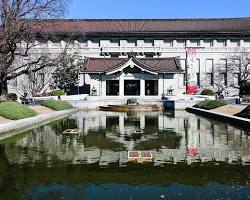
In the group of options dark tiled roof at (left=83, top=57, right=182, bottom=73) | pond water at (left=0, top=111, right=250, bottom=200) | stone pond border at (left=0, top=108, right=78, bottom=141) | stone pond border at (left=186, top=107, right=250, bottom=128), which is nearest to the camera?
pond water at (left=0, top=111, right=250, bottom=200)

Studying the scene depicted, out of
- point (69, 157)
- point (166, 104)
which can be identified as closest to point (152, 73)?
point (166, 104)

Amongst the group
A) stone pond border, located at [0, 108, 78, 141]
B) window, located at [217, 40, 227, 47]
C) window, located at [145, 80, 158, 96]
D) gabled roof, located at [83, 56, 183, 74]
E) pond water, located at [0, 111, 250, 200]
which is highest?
window, located at [217, 40, 227, 47]

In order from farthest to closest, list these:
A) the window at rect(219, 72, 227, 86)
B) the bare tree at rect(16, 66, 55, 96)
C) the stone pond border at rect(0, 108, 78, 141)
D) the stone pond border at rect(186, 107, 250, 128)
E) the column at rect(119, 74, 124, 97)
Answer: the window at rect(219, 72, 227, 86)
the bare tree at rect(16, 66, 55, 96)
the column at rect(119, 74, 124, 97)
the stone pond border at rect(186, 107, 250, 128)
the stone pond border at rect(0, 108, 78, 141)

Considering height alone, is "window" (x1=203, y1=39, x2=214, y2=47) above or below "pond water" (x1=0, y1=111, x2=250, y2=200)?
above

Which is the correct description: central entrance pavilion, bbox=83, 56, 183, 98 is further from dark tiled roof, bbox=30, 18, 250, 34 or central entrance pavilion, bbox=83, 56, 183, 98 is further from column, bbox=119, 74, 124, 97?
dark tiled roof, bbox=30, 18, 250, 34

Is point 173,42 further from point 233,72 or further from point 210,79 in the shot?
point 233,72

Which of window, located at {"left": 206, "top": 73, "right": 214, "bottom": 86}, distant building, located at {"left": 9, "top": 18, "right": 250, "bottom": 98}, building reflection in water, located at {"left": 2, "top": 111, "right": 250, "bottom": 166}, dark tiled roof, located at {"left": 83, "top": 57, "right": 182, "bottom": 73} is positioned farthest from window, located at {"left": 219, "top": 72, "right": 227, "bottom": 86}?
building reflection in water, located at {"left": 2, "top": 111, "right": 250, "bottom": 166}

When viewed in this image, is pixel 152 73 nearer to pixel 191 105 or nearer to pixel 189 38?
pixel 191 105

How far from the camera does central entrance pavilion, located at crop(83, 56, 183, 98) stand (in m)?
50.4

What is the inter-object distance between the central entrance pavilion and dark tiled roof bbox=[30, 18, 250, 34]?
1179cm

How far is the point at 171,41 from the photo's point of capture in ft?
209

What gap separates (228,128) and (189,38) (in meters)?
44.4

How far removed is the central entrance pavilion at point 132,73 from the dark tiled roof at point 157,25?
38.7 feet

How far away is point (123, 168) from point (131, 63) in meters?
40.0
